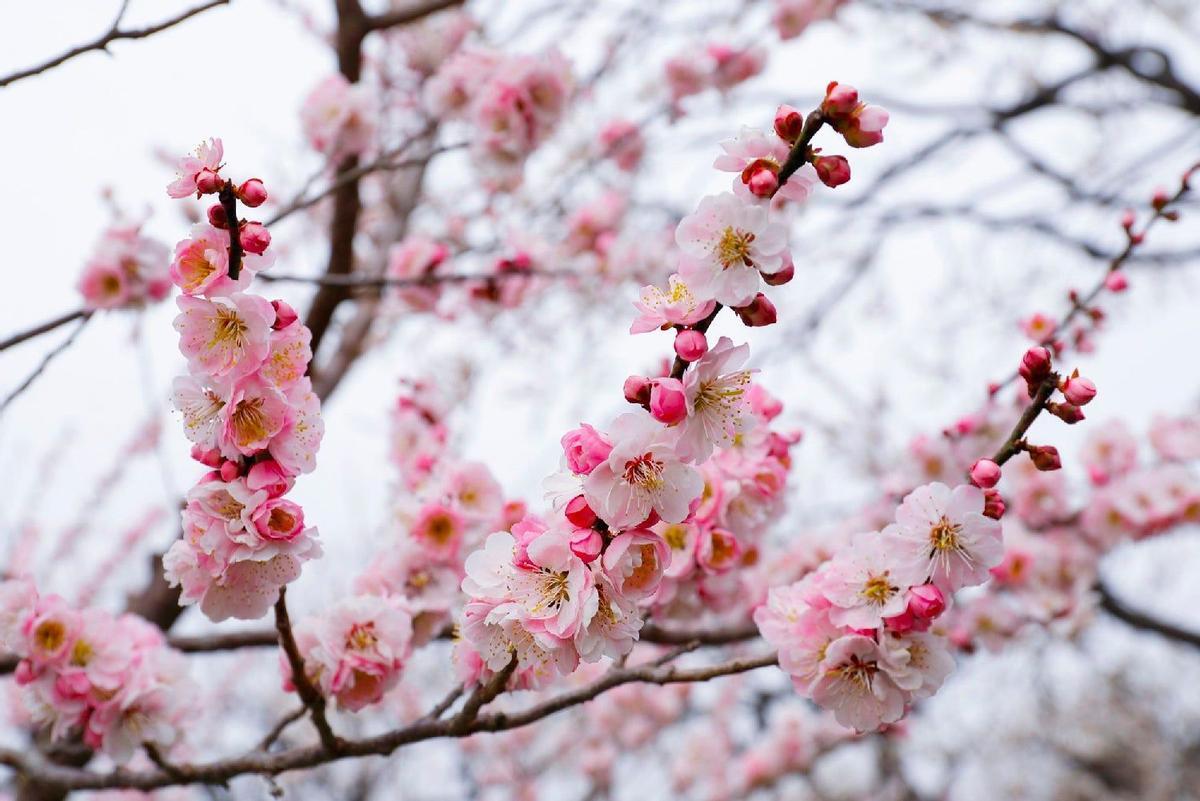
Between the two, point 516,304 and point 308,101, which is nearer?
point 308,101

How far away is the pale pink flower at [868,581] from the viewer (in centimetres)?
122

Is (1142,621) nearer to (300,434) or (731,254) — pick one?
(731,254)

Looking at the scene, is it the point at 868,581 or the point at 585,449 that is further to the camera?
the point at 868,581

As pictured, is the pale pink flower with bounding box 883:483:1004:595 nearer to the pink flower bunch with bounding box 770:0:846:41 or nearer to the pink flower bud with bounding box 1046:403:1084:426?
the pink flower bud with bounding box 1046:403:1084:426

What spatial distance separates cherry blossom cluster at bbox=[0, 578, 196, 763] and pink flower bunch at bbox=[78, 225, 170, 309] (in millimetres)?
1150

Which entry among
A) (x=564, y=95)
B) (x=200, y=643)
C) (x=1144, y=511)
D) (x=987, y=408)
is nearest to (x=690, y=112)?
(x=564, y=95)

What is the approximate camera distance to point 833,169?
42.2 inches

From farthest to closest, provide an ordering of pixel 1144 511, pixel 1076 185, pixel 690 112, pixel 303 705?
pixel 1076 185
pixel 690 112
pixel 1144 511
pixel 303 705

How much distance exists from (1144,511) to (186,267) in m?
3.66

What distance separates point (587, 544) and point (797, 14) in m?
3.44

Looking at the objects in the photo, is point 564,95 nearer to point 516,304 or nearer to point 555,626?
point 516,304

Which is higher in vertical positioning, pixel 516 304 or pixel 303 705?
pixel 303 705

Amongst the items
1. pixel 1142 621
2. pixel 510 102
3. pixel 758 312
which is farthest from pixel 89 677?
pixel 1142 621

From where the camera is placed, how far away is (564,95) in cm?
317
